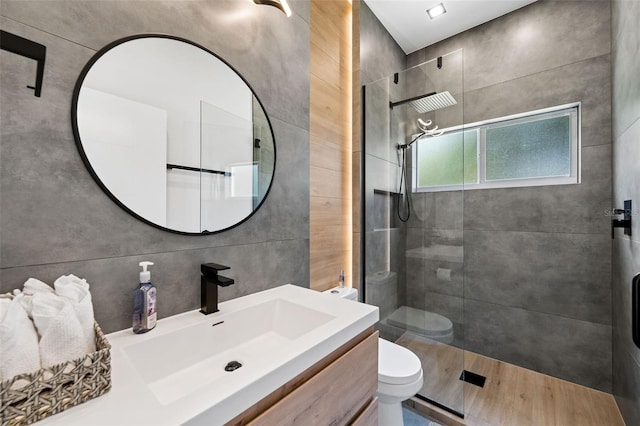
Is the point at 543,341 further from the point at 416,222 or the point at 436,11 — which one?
the point at 436,11

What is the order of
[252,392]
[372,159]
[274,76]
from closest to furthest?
[252,392] → [274,76] → [372,159]

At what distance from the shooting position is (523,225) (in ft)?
6.81

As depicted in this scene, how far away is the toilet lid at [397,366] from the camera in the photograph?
1.33m

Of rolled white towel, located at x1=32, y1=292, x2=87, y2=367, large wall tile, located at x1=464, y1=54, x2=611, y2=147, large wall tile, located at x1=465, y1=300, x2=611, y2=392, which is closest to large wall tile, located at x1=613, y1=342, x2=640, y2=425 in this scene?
large wall tile, located at x1=465, y1=300, x2=611, y2=392

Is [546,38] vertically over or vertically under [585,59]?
over

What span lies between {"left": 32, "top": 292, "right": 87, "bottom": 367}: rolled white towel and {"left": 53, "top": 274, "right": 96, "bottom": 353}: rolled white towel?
0.02 m

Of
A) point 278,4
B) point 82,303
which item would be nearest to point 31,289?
point 82,303

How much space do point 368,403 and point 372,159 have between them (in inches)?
64.9

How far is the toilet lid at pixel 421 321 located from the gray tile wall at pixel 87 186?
54.6 inches

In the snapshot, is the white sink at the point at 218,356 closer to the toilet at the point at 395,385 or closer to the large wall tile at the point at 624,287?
the toilet at the point at 395,385

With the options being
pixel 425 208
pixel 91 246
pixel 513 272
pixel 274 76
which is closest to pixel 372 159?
pixel 425 208

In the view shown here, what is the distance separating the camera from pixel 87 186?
0.77 meters

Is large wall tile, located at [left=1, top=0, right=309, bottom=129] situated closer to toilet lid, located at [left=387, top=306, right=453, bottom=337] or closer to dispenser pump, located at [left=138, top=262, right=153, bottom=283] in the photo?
dispenser pump, located at [left=138, top=262, right=153, bottom=283]

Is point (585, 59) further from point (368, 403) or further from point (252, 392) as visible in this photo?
point (252, 392)
